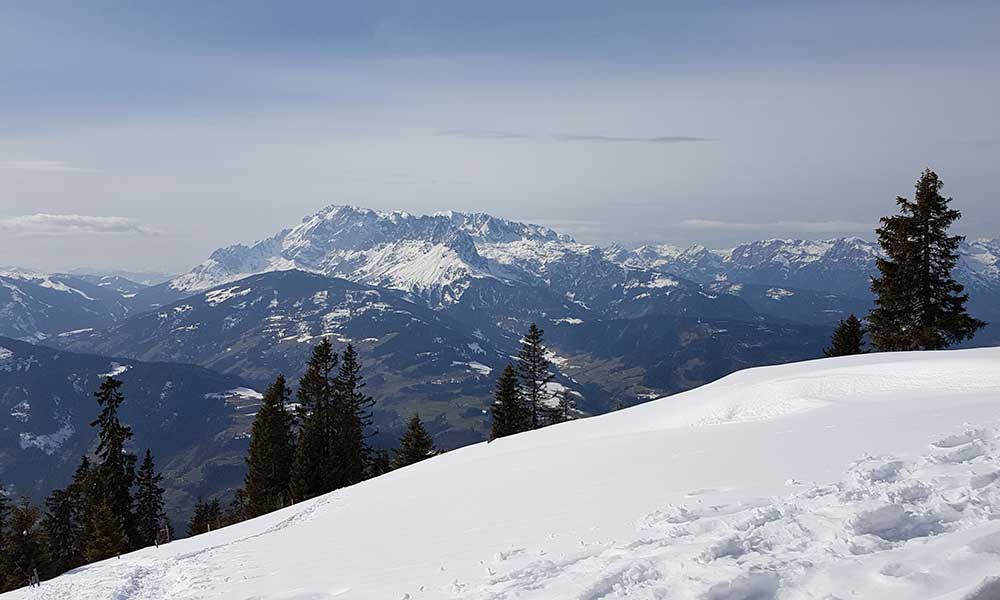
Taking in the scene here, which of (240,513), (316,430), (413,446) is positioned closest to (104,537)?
(240,513)

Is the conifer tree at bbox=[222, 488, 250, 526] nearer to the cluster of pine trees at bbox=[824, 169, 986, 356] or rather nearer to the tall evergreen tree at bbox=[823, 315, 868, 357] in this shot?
the cluster of pine trees at bbox=[824, 169, 986, 356]

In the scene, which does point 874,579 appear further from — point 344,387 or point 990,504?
point 344,387

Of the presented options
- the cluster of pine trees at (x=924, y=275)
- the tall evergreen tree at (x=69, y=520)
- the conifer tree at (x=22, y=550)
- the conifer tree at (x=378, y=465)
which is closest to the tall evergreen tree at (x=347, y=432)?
the conifer tree at (x=378, y=465)

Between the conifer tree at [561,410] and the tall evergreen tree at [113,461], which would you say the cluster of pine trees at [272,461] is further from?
the conifer tree at [561,410]

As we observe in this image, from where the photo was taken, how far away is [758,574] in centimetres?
661

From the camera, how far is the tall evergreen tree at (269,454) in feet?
155

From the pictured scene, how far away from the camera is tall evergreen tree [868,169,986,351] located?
3253 centimetres

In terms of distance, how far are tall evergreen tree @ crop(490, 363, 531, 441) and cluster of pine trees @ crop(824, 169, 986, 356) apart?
96.4 feet

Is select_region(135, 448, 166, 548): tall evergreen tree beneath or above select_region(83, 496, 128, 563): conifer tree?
beneath

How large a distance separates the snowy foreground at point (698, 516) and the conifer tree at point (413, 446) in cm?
2480

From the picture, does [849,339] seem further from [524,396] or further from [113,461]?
[113,461]

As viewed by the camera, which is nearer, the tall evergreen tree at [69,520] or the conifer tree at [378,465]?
the tall evergreen tree at [69,520]

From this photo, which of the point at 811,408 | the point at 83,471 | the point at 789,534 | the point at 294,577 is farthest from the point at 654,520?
the point at 83,471

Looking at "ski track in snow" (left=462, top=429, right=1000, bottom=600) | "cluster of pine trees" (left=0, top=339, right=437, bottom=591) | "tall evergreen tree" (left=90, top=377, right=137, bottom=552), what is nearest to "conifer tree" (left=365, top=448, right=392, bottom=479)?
"cluster of pine trees" (left=0, top=339, right=437, bottom=591)
